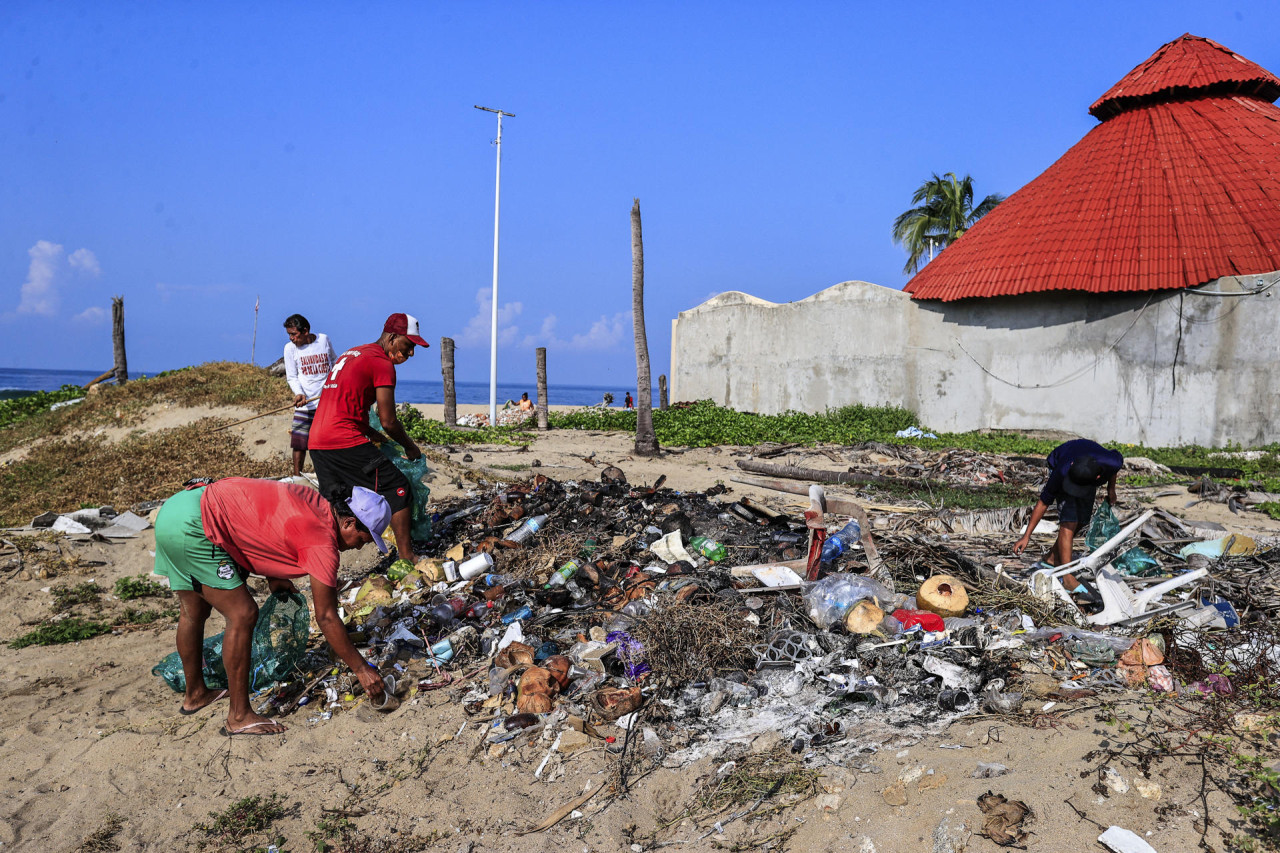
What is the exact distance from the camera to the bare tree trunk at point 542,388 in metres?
17.1

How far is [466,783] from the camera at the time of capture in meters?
3.29

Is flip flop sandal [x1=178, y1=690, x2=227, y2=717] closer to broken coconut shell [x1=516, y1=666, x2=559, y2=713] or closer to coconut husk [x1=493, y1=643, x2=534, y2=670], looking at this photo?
coconut husk [x1=493, y1=643, x2=534, y2=670]

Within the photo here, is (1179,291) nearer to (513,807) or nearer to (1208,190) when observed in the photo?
(1208,190)

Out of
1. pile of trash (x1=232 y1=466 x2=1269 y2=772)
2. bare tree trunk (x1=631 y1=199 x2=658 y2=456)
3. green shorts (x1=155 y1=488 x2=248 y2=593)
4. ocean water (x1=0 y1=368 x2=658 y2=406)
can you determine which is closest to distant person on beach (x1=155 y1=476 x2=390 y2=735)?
green shorts (x1=155 y1=488 x2=248 y2=593)

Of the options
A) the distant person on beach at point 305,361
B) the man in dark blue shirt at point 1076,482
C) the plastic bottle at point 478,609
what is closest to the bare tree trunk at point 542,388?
the distant person on beach at point 305,361

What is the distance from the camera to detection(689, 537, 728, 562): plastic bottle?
209 inches

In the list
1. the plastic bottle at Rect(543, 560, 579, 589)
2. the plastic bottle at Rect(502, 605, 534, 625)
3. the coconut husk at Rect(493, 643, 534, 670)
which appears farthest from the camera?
the plastic bottle at Rect(543, 560, 579, 589)

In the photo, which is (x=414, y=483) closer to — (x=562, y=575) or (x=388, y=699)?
(x=562, y=575)

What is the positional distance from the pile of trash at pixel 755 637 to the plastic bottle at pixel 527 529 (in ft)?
0.58

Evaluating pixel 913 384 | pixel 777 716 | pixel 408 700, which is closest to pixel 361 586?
pixel 408 700

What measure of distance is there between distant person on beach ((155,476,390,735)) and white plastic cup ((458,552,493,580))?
1680mm

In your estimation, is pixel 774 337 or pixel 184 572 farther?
pixel 774 337

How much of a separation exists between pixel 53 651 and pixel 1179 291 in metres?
15.3

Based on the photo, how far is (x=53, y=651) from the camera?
4.80 metres
